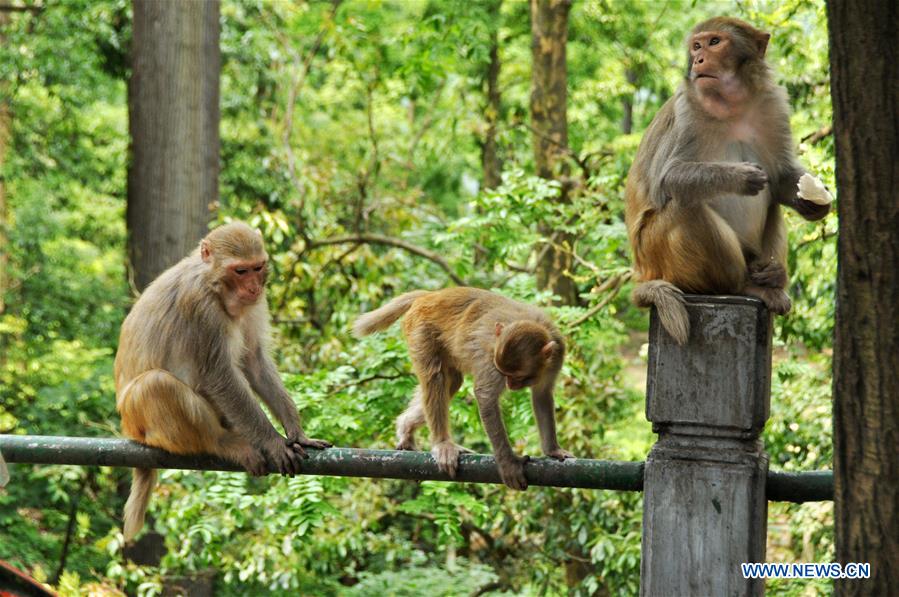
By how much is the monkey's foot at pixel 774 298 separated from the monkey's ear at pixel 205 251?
1959mm

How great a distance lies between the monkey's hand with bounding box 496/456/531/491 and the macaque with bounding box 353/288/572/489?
0.42 ft

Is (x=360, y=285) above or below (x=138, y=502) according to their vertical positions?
above

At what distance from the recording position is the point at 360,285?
7.51 m

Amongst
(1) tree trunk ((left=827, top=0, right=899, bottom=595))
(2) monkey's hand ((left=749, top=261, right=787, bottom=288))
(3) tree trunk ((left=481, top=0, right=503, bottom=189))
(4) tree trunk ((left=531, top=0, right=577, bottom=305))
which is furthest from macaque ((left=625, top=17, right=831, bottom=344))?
(3) tree trunk ((left=481, top=0, right=503, bottom=189))

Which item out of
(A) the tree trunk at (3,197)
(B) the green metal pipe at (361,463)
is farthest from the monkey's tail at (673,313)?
(A) the tree trunk at (3,197)

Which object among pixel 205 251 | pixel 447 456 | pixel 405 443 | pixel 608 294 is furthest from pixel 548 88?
pixel 447 456

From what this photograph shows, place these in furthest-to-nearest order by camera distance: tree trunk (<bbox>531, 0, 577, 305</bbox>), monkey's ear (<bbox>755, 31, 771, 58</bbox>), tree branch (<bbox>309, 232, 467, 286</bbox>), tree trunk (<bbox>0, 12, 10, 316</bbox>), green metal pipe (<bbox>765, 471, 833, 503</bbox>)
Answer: tree trunk (<bbox>0, 12, 10, 316</bbox>) < tree trunk (<bbox>531, 0, 577, 305</bbox>) < tree branch (<bbox>309, 232, 467, 286</bbox>) < monkey's ear (<bbox>755, 31, 771, 58</bbox>) < green metal pipe (<bbox>765, 471, 833, 503</bbox>)

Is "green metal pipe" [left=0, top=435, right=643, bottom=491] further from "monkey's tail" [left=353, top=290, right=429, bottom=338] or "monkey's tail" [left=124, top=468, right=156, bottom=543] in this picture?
"monkey's tail" [left=353, top=290, right=429, bottom=338]

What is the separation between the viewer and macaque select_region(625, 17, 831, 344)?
3533mm

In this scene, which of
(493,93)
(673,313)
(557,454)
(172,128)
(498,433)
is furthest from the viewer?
(493,93)

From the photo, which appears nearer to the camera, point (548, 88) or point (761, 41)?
point (761, 41)

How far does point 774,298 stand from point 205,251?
6.78 ft

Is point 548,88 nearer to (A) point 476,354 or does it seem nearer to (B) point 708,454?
(A) point 476,354

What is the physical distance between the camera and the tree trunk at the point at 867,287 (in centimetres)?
208
